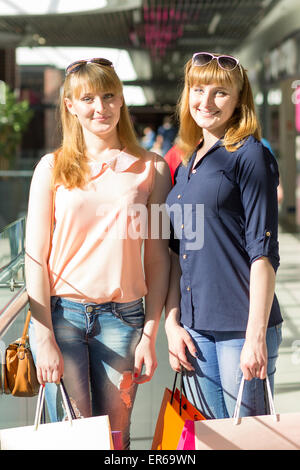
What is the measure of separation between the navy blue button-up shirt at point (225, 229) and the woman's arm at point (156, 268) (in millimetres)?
86

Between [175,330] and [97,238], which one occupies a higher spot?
[97,238]

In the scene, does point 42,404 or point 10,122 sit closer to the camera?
point 42,404

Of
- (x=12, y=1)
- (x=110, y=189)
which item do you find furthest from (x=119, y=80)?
(x=12, y=1)

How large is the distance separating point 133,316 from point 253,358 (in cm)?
40

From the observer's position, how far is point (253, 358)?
5.48 feet

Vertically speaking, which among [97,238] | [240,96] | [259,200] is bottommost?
[97,238]

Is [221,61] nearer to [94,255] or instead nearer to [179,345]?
[94,255]

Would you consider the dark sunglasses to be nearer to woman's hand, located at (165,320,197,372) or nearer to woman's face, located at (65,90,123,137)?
woman's face, located at (65,90,123,137)

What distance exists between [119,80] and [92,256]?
0.55 meters

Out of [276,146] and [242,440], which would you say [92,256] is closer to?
[242,440]

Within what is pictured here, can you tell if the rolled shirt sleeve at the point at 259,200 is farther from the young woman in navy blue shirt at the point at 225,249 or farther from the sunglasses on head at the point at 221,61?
the sunglasses on head at the point at 221,61

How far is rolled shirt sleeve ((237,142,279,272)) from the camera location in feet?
5.51

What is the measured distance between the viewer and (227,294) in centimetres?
176

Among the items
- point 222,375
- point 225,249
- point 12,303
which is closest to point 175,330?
point 222,375
